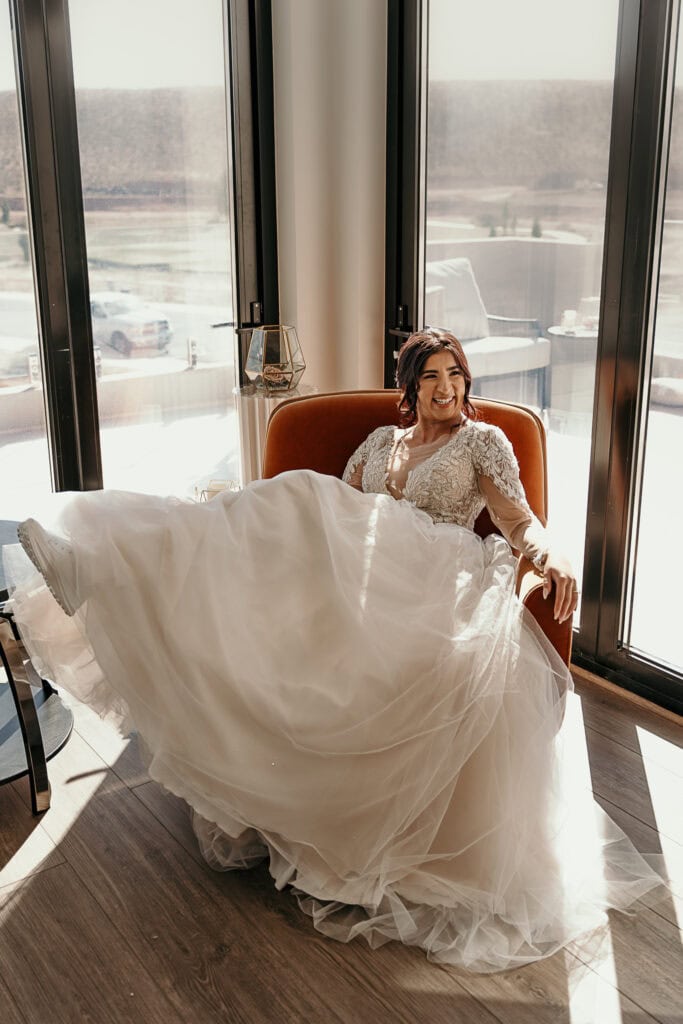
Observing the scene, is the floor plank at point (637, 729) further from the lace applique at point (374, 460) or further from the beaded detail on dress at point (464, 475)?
the lace applique at point (374, 460)

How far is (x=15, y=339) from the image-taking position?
341 cm

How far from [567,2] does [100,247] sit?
5.53 feet

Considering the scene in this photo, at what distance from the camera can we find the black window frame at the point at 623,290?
2725mm

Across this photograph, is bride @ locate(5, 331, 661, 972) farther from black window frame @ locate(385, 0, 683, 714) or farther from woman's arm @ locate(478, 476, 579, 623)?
black window frame @ locate(385, 0, 683, 714)

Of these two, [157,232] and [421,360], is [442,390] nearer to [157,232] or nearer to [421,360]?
[421,360]

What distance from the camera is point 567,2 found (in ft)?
9.68

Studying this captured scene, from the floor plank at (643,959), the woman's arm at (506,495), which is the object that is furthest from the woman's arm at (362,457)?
the floor plank at (643,959)

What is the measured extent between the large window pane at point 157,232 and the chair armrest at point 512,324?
1046 millimetres

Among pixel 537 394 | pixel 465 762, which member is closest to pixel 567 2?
pixel 537 394

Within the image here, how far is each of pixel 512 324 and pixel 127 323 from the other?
135 cm

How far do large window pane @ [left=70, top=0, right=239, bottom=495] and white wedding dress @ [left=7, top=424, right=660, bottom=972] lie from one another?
1497mm

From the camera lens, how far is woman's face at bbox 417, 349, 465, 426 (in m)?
2.71

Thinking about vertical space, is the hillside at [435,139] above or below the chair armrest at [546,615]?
above

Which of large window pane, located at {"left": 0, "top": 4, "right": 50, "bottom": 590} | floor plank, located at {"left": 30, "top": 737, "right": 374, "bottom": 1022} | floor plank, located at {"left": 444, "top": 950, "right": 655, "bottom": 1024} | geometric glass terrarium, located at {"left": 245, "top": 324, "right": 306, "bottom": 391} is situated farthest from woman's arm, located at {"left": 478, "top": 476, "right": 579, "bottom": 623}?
large window pane, located at {"left": 0, "top": 4, "right": 50, "bottom": 590}
